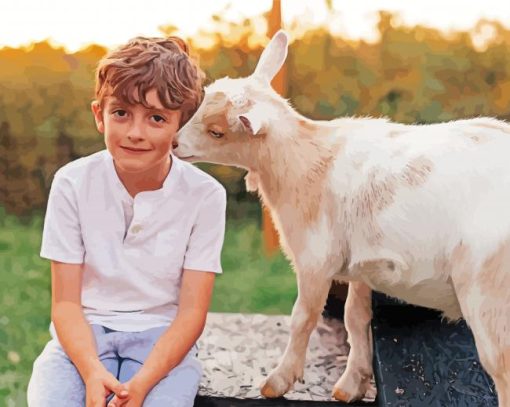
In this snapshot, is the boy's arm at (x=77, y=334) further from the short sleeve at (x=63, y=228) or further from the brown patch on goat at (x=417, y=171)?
the brown patch on goat at (x=417, y=171)

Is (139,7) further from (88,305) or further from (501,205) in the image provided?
(501,205)

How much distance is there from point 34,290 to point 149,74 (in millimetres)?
799

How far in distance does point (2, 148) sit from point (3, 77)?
0.18 meters

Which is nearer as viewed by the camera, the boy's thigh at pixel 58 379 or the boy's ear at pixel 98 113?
the boy's thigh at pixel 58 379

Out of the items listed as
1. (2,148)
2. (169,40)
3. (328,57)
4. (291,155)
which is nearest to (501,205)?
Result: (291,155)

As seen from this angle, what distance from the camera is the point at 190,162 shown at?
70.8 inches

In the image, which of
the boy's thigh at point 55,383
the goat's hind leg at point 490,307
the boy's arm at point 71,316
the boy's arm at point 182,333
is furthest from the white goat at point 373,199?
the boy's thigh at point 55,383

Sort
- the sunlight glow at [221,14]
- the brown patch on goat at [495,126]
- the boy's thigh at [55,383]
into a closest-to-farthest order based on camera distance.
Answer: the boy's thigh at [55,383] → the brown patch on goat at [495,126] → the sunlight glow at [221,14]

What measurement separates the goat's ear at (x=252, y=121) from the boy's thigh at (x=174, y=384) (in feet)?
1.62

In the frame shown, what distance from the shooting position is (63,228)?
167 cm

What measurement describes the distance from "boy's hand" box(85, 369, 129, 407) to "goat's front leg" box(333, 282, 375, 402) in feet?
1.86

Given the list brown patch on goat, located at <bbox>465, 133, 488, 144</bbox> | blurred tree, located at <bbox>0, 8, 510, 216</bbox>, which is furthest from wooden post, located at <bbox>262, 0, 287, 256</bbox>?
brown patch on goat, located at <bbox>465, 133, 488, 144</bbox>

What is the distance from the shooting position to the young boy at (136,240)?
1.58 metres

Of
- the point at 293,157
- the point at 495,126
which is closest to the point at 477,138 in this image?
the point at 495,126
